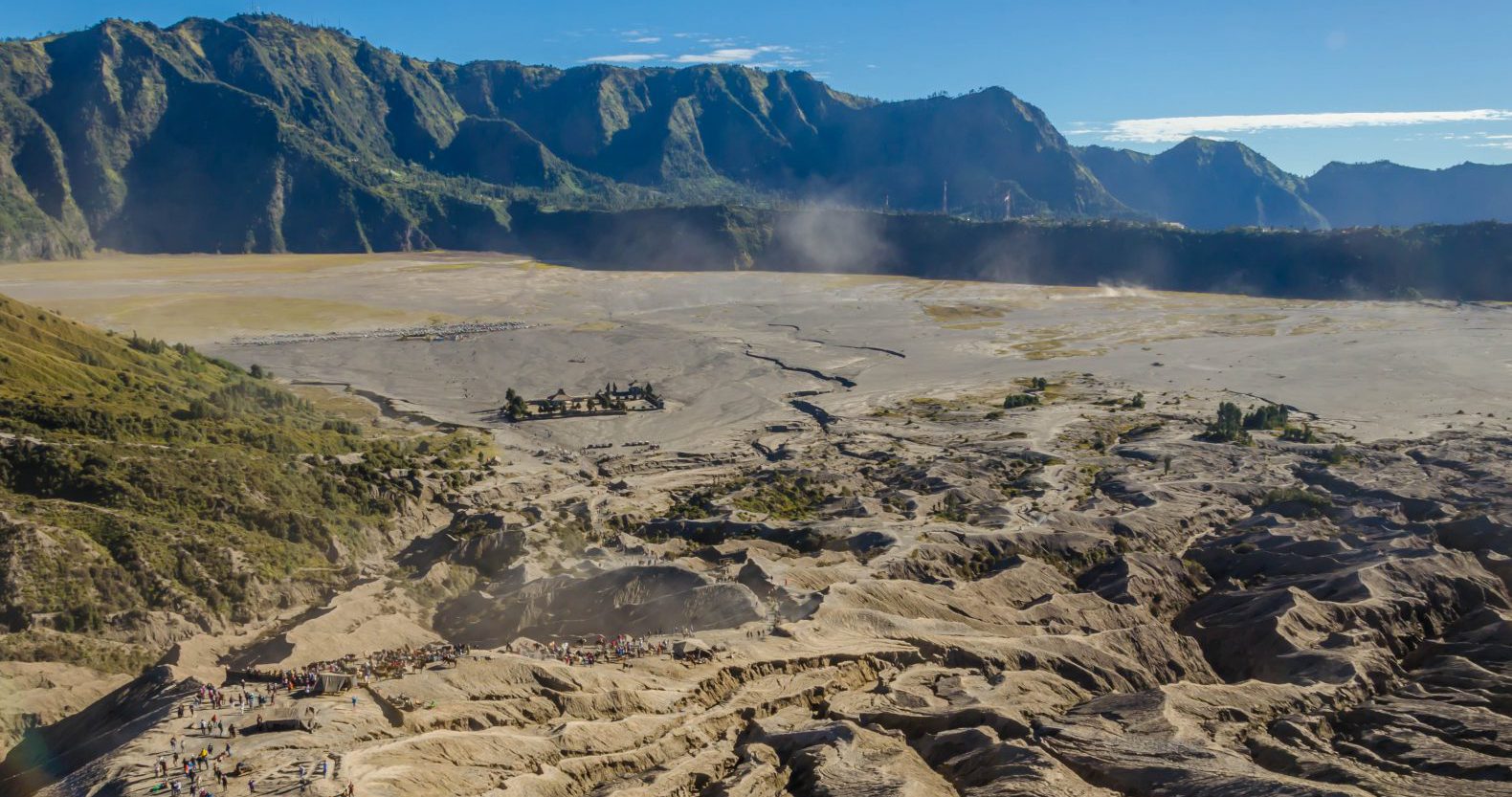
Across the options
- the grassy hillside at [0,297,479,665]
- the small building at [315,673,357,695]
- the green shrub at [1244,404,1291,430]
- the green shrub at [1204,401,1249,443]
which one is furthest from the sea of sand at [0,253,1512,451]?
the small building at [315,673,357,695]

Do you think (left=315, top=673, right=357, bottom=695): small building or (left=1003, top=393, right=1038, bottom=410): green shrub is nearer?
(left=315, top=673, right=357, bottom=695): small building

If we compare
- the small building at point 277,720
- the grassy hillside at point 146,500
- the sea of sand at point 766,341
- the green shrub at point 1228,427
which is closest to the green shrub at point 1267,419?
the green shrub at point 1228,427

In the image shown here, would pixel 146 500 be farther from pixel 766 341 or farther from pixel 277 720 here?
pixel 766 341

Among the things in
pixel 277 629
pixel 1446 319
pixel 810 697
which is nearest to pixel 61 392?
pixel 277 629

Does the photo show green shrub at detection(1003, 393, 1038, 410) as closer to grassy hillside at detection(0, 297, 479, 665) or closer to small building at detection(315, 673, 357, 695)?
grassy hillside at detection(0, 297, 479, 665)

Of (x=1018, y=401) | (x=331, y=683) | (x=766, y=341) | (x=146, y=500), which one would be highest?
(x=146, y=500)

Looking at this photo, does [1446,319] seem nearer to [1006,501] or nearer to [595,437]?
[1006,501]

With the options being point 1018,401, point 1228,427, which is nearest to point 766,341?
point 1018,401

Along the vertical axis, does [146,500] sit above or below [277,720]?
above

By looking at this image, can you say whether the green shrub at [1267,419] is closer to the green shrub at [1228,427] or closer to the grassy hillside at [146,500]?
the green shrub at [1228,427]
